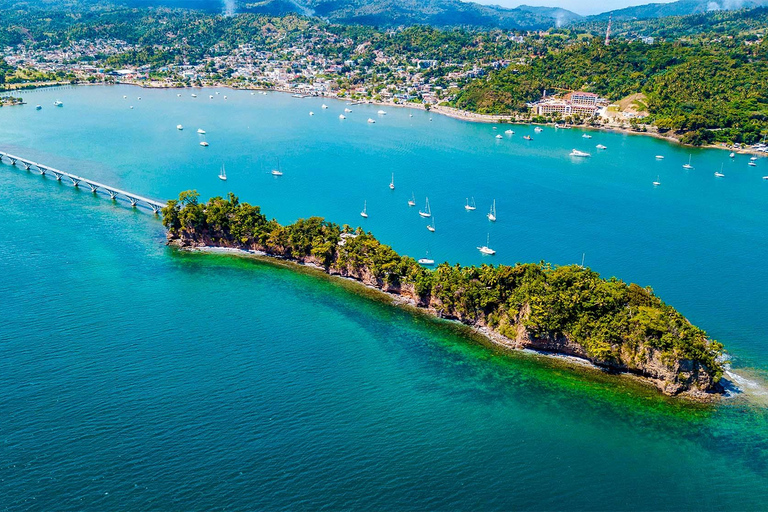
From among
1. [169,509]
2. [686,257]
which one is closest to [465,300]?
[169,509]

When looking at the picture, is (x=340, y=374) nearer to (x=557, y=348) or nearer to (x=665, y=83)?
(x=557, y=348)

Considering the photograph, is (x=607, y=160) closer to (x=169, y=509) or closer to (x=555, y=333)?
(x=555, y=333)

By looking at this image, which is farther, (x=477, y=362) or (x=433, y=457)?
(x=477, y=362)

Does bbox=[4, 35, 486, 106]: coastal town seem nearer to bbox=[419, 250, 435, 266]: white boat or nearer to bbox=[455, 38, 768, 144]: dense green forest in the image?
bbox=[455, 38, 768, 144]: dense green forest

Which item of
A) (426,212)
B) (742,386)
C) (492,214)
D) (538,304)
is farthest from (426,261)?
(742,386)

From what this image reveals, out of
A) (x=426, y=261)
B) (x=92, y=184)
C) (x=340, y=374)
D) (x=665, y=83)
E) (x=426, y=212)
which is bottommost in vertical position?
(x=340, y=374)

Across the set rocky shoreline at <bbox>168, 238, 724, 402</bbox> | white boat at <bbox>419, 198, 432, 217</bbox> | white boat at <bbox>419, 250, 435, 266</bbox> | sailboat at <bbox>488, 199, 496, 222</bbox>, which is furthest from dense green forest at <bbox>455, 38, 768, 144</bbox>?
rocky shoreline at <bbox>168, 238, 724, 402</bbox>
